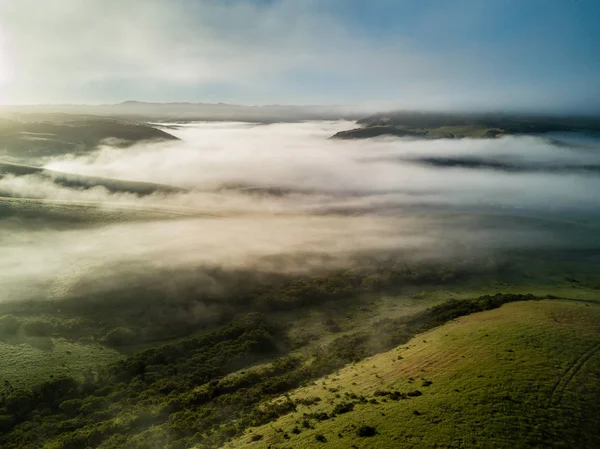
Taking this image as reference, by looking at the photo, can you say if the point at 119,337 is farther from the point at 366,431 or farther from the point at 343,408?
the point at 366,431

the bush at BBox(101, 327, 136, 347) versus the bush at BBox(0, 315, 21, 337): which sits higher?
the bush at BBox(0, 315, 21, 337)

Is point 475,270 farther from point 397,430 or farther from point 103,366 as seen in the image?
point 103,366

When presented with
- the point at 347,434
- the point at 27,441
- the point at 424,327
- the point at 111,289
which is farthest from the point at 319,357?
the point at 111,289

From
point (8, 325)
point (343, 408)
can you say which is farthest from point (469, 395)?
point (8, 325)

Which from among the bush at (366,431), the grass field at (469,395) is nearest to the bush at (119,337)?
the grass field at (469,395)

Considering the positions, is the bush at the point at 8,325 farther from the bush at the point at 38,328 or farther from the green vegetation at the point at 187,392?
the green vegetation at the point at 187,392

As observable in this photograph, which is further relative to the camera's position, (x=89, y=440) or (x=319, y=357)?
(x=319, y=357)

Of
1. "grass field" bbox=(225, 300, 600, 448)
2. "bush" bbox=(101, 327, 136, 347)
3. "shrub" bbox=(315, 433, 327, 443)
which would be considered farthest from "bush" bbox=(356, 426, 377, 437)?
"bush" bbox=(101, 327, 136, 347)

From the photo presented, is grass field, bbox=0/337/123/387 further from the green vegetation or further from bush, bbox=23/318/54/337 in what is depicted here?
the green vegetation

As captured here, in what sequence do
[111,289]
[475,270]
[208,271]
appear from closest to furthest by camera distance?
[111,289] → [208,271] → [475,270]
